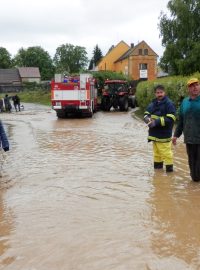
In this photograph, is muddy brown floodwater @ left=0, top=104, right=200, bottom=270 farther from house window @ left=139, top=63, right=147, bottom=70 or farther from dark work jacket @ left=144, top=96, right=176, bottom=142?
house window @ left=139, top=63, right=147, bottom=70

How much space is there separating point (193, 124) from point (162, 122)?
88 cm

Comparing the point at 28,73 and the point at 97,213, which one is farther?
the point at 28,73

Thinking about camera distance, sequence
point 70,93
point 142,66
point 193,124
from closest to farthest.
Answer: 1. point 193,124
2. point 70,93
3. point 142,66

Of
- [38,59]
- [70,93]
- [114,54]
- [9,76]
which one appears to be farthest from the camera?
[38,59]

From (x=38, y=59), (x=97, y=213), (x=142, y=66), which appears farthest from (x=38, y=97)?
(x=38, y=59)

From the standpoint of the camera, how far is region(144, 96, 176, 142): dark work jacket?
8.65 m

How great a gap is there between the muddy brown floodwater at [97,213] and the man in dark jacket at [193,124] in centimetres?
37

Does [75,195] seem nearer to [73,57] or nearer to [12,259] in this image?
[12,259]

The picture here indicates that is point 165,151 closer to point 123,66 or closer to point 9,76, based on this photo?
point 123,66

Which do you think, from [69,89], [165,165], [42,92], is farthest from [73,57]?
[165,165]

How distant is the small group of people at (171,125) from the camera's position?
7.83 m

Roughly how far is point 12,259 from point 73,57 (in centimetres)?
12792

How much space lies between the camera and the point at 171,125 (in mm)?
8789

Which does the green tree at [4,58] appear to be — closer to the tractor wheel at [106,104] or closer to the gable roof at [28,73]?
the gable roof at [28,73]
